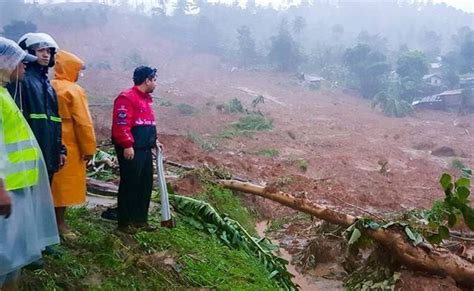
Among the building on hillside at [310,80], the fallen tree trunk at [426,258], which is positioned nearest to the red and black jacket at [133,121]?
the fallen tree trunk at [426,258]

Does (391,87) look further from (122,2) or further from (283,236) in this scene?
(122,2)

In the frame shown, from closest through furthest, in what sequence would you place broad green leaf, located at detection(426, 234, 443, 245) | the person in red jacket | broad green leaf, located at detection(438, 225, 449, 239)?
1. the person in red jacket
2. broad green leaf, located at detection(438, 225, 449, 239)
3. broad green leaf, located at detection(426, 234, 443, 245)

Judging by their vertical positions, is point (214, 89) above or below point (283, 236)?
below

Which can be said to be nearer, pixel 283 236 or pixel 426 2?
pixel 283 236

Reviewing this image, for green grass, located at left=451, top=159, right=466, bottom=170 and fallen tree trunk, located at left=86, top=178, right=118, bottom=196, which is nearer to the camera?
fallen tree trunk, located at left=86, top=178, right=118, bottom=196

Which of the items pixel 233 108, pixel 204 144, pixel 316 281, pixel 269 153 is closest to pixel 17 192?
pixel 316 281

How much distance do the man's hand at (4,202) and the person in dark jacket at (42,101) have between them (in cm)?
108

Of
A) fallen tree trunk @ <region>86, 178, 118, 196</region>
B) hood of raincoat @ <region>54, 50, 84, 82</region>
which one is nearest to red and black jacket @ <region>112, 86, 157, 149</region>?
hood of raincoat @ <region>54, 50, 84, 82</region>

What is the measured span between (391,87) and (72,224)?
30963mm

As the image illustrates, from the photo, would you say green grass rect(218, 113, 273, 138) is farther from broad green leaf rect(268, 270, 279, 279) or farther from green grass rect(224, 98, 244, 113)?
broad green leaf rect(268, 270, 279, 279)

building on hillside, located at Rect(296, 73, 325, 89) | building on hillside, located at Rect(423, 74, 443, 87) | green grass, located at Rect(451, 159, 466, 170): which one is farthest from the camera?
building on hillside, located at Rect(296, 73, 325, 89)

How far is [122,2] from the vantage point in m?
74.8

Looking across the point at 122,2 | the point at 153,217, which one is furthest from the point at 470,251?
the point at 122,2

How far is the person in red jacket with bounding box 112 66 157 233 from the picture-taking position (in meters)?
3.71
